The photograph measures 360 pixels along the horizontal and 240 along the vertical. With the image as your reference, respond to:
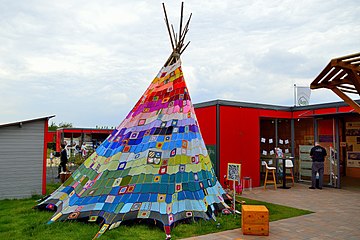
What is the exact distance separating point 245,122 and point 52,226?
694 cm

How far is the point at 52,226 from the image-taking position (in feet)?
17.1

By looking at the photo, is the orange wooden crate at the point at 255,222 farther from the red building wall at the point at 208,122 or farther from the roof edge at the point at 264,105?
the roof edge at the point at 264,105

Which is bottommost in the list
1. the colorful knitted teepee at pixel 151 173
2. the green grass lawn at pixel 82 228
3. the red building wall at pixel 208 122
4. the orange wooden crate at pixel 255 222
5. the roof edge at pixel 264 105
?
the green grass lawn at pixel 82 228

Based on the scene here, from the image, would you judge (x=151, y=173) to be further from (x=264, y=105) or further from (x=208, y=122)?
(x=264, y=105)

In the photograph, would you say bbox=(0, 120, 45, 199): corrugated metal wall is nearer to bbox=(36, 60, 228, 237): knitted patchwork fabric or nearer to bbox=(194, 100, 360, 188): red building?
bbox=(36, 60, 228, 237): knitted patchwork fabric

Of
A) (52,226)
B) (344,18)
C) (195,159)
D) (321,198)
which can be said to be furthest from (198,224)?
(344,18)

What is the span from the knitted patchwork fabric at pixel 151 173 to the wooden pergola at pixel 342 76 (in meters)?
2.69

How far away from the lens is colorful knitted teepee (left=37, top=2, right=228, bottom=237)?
540cm

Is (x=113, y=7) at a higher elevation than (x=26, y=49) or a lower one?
higher

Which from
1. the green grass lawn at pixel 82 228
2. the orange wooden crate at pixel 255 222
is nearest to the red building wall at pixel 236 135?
the green grass lawn at pixel 82 228

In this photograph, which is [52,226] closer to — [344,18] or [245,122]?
[245,122]

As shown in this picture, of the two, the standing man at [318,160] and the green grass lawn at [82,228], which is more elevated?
the standing man at [318,160]

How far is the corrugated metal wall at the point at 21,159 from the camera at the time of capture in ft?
26.4

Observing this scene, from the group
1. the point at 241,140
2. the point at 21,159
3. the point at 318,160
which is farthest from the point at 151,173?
the point at 318,160
